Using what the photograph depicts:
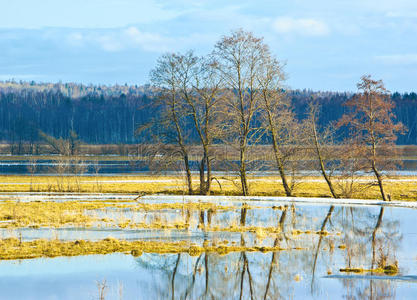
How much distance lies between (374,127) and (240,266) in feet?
66.8

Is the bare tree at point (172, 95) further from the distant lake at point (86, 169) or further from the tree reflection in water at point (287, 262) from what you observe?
the tree reflection in water at point (287, 262)

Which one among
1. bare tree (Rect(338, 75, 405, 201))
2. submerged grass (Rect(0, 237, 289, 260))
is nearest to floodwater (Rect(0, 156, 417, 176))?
bare tree (Rect(338, 75, 405, 201))

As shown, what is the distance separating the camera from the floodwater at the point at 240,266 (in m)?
14.2

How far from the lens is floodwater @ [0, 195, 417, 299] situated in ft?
46.6

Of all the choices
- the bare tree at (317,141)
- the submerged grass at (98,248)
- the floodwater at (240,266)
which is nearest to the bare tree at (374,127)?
the bare tree at (317,141)

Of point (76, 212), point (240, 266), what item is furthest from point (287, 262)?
point (76, 212)

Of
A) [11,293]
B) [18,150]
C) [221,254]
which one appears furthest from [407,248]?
[18,150]

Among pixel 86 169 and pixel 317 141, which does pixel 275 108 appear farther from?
pixel 86 169

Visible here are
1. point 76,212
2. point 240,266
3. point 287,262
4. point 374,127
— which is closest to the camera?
point 240,266

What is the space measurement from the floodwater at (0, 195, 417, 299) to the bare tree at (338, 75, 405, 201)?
809 centimetres

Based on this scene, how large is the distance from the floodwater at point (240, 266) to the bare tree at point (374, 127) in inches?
318

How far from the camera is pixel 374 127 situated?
3441cm

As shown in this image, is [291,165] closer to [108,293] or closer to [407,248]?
[407,248]

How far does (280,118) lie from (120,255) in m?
23.3
